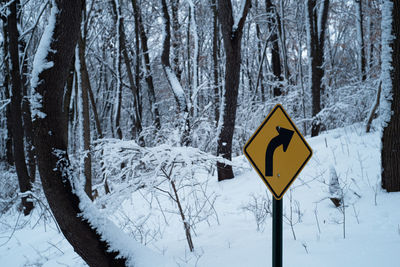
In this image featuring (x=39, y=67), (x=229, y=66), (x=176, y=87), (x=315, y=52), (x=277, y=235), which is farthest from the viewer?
(x=315, y=52)

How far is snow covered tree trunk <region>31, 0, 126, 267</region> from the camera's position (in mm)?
2502

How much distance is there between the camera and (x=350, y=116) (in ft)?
26.1

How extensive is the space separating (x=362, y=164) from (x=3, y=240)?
26.1 ft

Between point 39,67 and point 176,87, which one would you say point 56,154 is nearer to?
point 39,67

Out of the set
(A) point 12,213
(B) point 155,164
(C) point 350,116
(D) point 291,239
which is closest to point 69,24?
(B) point 155,164

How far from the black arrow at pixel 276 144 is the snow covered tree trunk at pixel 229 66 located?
350 cm

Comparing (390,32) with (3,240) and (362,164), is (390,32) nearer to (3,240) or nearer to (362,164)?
(362,164)

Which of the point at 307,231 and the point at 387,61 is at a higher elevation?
the point at 387,61

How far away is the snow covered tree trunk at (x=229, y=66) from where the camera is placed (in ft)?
17.5

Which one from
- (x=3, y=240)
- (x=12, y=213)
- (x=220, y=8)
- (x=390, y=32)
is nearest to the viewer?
(x=390, y=32)

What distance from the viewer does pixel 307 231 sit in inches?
125

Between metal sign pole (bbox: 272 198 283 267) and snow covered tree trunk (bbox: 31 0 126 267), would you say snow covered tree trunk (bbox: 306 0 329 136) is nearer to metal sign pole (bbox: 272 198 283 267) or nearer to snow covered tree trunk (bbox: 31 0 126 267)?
metal sign pole (bbox: 272 198 283 267)

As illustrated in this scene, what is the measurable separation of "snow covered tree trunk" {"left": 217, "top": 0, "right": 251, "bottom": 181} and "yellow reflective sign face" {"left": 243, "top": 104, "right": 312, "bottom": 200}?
11.5 ft

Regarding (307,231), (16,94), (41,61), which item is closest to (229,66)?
(307,231)
